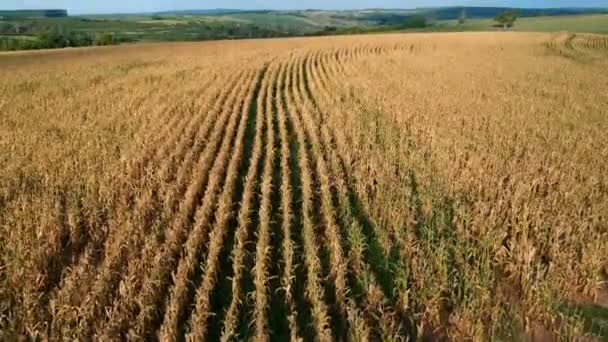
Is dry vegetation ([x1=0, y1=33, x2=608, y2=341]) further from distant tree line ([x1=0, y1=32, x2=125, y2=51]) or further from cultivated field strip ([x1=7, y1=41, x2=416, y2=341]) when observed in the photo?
distant tree line ([x1=0, y1=32, x2=125, y2=51])

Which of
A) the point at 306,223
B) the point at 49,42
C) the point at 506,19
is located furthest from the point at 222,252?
the point at 506,19

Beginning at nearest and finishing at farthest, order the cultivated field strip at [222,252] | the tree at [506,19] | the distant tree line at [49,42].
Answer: the cultivated field strip at [222,252], the distant tree line at [49,42], the tree at [506,19]

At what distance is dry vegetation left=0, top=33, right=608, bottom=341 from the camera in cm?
536

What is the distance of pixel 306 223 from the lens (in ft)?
23.9

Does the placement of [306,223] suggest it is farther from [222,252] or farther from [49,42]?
[49,42]

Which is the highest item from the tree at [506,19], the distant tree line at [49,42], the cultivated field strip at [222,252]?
the tree at [506,19]

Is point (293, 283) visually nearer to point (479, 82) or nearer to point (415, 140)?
point (415, 140)

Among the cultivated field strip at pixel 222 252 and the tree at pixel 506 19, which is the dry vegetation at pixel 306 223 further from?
→ the tree at pixel 506 19

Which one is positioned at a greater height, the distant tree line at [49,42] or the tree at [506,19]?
the tree at [506,19]

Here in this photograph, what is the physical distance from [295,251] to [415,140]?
6209mm

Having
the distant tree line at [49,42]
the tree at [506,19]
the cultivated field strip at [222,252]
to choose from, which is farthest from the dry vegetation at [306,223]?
the tree at [506,19]

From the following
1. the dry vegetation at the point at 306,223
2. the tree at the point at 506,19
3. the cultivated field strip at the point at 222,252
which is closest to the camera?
the cultivated field strip at the point at 222,252

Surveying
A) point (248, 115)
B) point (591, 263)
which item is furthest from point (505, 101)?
point (591, 263)

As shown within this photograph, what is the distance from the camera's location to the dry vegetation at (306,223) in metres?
5.36
